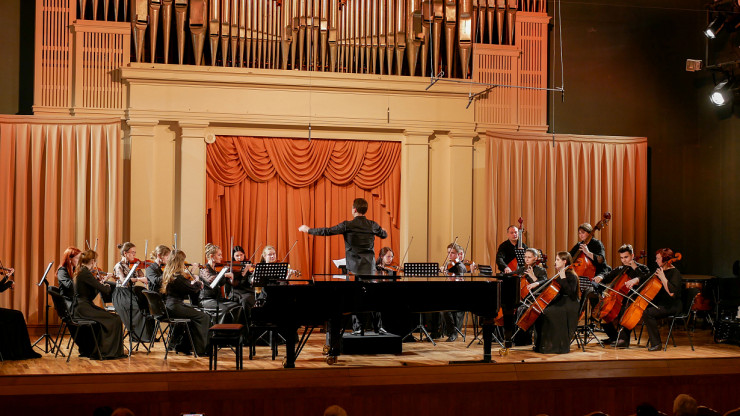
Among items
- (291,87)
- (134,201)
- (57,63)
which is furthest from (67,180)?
(291,87)

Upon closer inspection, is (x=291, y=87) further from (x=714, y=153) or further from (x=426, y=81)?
(x=714, y=153)

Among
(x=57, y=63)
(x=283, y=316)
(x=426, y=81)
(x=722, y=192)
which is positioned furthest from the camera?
(x=722, y=192)

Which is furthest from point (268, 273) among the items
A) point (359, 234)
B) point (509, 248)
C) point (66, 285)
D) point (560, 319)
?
point (509, 248)

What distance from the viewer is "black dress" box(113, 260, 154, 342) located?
7.73 m

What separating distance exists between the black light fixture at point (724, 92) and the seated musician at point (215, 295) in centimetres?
668

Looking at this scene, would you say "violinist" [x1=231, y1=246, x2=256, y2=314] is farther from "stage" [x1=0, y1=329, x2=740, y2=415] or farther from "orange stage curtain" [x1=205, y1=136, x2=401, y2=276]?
"stage" [x1=0, y1=329, x2=740, y2=415]

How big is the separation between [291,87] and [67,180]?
2782 mm

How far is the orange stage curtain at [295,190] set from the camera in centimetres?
971

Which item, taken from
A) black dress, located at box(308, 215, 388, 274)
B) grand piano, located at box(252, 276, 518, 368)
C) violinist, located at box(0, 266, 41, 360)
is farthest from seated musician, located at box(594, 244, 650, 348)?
violinist, located at box(0, 266, 41, 360)

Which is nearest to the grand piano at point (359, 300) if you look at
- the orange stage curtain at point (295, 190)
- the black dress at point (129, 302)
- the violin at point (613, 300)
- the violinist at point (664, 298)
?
the black dress at point (129, 302)

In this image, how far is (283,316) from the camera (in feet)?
21.4

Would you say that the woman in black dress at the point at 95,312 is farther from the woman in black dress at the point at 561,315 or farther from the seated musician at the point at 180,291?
the woman in black dress at the point at 561,315

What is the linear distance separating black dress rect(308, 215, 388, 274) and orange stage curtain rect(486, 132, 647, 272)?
104 inches

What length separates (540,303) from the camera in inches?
313
